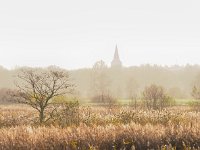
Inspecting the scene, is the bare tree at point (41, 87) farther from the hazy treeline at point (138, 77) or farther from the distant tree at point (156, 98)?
the hazy treeline at point (138, 77)

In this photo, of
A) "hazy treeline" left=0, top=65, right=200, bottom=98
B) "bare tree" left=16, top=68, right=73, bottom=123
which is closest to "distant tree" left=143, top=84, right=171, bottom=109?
"bare tree" left=16, top=68, right=73, bottom=123

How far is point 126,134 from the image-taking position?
8.17 metres

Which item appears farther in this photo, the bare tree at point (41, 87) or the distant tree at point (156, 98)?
the distant tree at point (156, 98)

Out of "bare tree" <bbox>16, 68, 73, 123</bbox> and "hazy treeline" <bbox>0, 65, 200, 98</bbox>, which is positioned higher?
"hazy treeline" <bbox>0, 65, 200, 98</bbox>

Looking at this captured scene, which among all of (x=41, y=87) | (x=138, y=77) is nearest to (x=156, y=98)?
(x=41, y=87)

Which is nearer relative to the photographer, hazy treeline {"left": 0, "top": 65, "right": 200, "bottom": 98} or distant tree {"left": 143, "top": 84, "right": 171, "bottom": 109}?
distant tree {"left": 143, "top": 84, "right": 171, "bottom": 109}

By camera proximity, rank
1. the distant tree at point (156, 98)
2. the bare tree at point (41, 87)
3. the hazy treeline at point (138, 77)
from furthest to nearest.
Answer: the hazy treeline at point (138, 77) → the distant tree at point (156, 98) → the bare tree at point (41, 87)

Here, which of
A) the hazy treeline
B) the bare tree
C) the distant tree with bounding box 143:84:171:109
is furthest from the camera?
the hazy treeline

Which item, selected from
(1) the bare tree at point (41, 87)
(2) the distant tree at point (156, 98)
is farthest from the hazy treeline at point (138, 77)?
(1) the bare tree at point (41, 87)

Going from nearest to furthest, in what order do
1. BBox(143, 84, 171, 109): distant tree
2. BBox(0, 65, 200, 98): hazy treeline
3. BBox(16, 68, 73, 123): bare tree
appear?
1. BBox(16, 68, 73, 123): bare tree
2. BBox(143, 84, 171, 109): distant tree
3. BBox(0, 65, 200, 98): hazy treeline

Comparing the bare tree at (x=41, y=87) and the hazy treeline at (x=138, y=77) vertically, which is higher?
the hazy treeline at (x=138, y=77)

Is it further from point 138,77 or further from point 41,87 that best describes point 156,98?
point 138,77

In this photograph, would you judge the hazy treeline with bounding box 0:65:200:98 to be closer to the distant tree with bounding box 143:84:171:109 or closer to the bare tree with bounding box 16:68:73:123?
the distant tree with bounding box 143:84:171:109

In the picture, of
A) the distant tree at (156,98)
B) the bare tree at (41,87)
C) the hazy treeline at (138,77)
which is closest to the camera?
the bare tree at (41,87)
